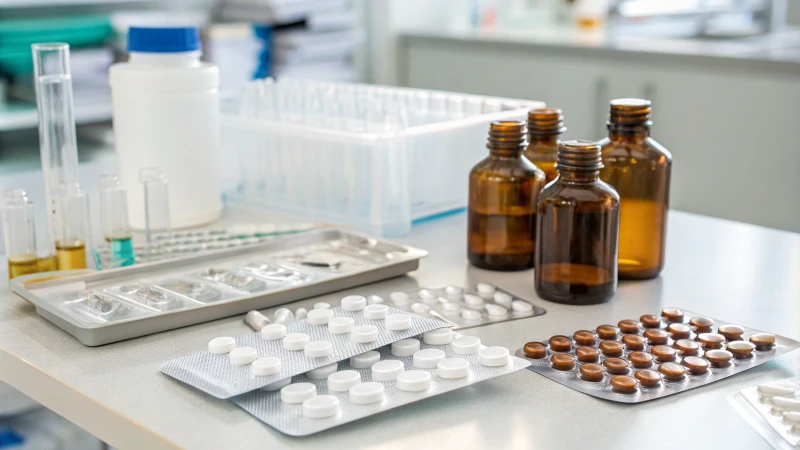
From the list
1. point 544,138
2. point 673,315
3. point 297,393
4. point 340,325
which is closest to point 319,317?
point 340,325

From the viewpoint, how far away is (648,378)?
29.2 inches

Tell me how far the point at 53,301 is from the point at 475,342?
1.39 feet

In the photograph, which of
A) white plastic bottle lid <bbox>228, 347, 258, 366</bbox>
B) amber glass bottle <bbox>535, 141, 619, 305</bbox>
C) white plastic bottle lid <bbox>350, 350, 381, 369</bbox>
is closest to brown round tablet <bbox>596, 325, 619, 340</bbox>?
amber glass bottle <bbox>535, 141, 619, 305</bbox>

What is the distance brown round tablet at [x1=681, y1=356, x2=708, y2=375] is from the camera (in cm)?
77

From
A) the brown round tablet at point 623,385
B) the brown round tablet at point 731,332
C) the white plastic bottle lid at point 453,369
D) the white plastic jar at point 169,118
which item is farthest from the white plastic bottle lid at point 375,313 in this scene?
the white plastic jar at point 169,118

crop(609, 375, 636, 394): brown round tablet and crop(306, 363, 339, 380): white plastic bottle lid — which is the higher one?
crop(306, 363, 339, 380): white plastic bottle lid

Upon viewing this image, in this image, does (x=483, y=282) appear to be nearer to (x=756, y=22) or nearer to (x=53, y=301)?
(x=53, y=301)

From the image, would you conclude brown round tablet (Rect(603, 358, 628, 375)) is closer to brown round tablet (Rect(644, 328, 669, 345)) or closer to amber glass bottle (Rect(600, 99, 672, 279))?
brown round tablet (Rect(644, 328, 669, 345))

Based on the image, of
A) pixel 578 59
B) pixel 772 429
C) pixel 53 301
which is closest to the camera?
pixel 772 429

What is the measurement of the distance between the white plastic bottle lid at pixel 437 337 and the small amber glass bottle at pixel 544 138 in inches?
15.3

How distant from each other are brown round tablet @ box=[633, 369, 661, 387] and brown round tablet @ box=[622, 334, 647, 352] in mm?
56

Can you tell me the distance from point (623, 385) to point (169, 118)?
0.75 m

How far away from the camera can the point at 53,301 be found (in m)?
0.90

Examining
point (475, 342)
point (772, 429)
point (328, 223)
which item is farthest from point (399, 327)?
point (328, 223)
